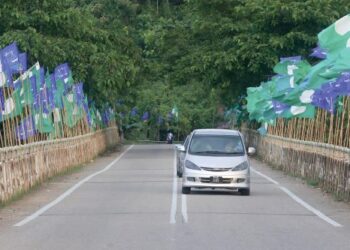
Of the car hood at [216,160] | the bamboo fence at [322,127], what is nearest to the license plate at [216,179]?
the car hood at [216,160]

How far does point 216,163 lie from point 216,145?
3.26ft

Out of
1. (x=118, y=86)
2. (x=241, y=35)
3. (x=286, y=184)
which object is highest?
(x=241, y=35)

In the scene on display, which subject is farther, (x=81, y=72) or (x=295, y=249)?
(x=81, y=72)

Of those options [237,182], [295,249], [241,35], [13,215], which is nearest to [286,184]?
[237,182]

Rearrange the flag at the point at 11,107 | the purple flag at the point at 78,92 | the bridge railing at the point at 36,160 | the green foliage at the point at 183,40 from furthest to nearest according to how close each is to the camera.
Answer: the purple flag at the point at 78,92
the green foliage at the point at 183,40
the flag at the point at 11,107
the bridge railing at the point at 36,160

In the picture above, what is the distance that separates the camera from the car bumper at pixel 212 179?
22.1m

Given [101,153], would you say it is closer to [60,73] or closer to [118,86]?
[118,86]

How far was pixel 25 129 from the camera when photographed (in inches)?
1140

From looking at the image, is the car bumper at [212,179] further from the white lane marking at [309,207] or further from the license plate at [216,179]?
the white lane marking at [309,207]

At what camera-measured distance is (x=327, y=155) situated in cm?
2542

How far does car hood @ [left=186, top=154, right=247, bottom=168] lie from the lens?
22281 mm

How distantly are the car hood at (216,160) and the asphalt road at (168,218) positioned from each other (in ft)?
2.63

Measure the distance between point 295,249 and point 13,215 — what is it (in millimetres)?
7183

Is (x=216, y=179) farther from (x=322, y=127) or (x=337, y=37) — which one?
(x=322, y=127)
